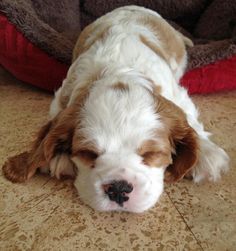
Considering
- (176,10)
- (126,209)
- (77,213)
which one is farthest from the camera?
(176,10)

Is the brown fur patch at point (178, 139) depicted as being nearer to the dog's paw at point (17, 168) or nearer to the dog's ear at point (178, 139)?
the dog's ear at point (178, 139)

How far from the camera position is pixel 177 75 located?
2898 millimetres

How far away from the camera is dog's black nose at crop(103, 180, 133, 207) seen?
1.69 m

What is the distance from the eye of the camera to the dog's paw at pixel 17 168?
2066mm

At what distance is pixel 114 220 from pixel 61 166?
0.38m

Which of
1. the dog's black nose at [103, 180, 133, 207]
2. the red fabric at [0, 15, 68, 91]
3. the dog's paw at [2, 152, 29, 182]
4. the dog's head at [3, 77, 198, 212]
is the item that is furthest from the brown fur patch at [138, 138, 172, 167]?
the red fabric at [0, 15, 68, 91]

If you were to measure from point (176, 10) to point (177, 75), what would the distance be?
1049 mm

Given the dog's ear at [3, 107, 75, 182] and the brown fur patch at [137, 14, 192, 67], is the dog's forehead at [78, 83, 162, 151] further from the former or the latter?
the brown fur patch at [137, 14, 192, 67]

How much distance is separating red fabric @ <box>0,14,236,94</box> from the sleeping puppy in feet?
1.60

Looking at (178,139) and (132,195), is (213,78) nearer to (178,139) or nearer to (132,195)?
(178,139)

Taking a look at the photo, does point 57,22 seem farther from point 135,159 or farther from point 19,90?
point 135,159

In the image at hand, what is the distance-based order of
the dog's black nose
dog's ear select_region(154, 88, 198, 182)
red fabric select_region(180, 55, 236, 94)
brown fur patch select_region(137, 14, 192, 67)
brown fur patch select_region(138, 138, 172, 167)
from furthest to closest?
red fabric select_region(180, 55, 236, 94)
brown fur patch select_region(137, 14, 192, 67)
dog's ear select_region(154, 88, 198, 182)
brown fur patch select_region(138, 138, 172, 167)
the dog's black nose

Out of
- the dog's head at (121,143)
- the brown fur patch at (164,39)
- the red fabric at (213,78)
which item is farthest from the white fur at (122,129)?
the red fabric at (213,78)

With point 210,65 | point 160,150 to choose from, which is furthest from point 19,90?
point 160,150
